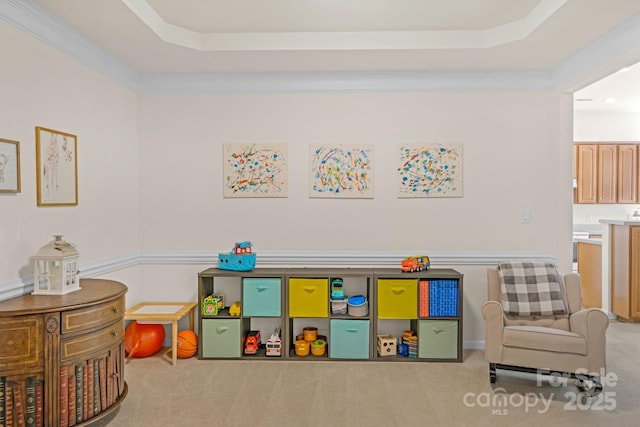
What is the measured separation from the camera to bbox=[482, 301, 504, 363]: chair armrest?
336 centimetres

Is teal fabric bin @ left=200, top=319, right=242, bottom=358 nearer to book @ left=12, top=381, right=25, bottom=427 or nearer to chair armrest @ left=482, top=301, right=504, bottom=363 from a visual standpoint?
book @ left=12, top=381, right=25, bottom=427

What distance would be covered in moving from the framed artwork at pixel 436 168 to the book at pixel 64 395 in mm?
3082

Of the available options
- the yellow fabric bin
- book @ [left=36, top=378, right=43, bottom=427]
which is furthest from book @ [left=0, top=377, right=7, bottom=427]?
the yellow fabric bin

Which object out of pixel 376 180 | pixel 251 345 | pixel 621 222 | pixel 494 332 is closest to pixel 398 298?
pixel 494 332

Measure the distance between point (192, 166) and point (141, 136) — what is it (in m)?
0.56

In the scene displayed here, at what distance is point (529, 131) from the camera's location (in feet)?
14.0

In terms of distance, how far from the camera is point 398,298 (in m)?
3.97

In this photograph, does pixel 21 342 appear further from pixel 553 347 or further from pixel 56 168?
pixel 553 347

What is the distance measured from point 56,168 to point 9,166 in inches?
17.4

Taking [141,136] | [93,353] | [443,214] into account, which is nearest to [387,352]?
[443,214]

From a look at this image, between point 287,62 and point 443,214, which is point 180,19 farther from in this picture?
point 443,214

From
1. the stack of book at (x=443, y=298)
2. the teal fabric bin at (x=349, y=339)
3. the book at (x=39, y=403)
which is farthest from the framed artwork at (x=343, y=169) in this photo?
the book at (x=39, y=403)

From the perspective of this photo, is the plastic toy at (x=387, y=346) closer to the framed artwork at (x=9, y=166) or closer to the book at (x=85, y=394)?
the book at (x=85, y=394)

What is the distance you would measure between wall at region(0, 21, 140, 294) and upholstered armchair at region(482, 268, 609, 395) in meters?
3.09
